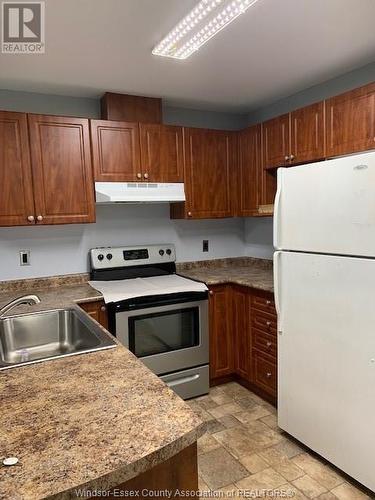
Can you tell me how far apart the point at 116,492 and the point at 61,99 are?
9.44 feet

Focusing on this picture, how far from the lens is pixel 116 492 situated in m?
0.87

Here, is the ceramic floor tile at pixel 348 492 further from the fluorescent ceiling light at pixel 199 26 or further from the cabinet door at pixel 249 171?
the fluorescent ceiling light at pixel 199 26

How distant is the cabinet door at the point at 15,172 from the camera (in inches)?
98.7

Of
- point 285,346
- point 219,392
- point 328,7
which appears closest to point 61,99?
point 328,7

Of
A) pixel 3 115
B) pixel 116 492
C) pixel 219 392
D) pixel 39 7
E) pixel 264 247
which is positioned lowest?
pixel 219 392

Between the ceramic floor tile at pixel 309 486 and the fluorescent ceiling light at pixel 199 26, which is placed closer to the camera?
the fluorescent ceiling light at pixel 199 26

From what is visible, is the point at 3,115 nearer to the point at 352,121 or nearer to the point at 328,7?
the point at 328,7

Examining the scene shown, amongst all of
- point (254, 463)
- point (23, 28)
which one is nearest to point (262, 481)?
point (254, 463)

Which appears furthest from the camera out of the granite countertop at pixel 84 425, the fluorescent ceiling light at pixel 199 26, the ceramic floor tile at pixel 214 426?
the ceramic floor tile at pixel 214 426

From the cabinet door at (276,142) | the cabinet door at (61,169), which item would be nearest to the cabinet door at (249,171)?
the cabinet door at (276,142)

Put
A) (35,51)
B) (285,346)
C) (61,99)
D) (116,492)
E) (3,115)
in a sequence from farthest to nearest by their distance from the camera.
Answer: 1. (61,99)
2. (3,115)
3. (285,346)
4. (35,51)
5. (116,492)

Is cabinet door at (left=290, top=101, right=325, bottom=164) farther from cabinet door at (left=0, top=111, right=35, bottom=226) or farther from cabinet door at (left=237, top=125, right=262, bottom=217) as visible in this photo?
cabinet door at (left=0, top=111, right=35, bottom=226)

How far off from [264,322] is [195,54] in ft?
6.30

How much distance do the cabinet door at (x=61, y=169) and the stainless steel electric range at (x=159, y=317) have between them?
0.46 metres
